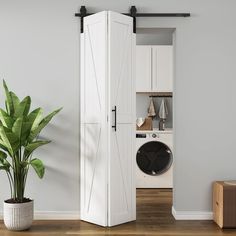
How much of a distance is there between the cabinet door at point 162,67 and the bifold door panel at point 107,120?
2.03 m

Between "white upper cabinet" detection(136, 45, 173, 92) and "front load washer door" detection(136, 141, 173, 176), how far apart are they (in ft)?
3.04

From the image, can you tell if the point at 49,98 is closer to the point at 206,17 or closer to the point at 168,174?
the point at 206,17

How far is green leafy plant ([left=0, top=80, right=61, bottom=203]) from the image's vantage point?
3.32 m

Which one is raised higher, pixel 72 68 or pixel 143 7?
pixel 143 7

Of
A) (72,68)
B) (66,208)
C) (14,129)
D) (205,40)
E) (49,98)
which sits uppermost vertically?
(205,40)

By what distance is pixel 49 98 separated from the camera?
3918 mm

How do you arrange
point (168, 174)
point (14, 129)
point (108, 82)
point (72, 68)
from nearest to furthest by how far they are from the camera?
point (14, 129) < point (108, 82) < point (72, 68) < point (168, 174)

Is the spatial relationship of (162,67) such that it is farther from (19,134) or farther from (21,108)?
(19,134)

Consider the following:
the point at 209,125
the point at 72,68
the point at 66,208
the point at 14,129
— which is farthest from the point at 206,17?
the point at 66,208

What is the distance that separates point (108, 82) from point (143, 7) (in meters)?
1.01

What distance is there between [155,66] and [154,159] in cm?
150

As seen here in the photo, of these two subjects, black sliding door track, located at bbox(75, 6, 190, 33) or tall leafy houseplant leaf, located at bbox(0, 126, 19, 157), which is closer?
tall leafy houseplant leaf, located at bbox(0, 126, 19, 157)

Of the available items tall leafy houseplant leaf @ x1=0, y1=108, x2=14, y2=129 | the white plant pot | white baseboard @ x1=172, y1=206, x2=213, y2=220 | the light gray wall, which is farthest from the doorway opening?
tall leafy houseplant leaf @ x1=0, y1=108, x2=14, y2=129

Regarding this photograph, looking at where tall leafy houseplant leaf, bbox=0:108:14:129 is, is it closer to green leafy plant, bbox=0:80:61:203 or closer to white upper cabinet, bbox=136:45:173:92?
green leafy plant, bbox=0:80:61:203
